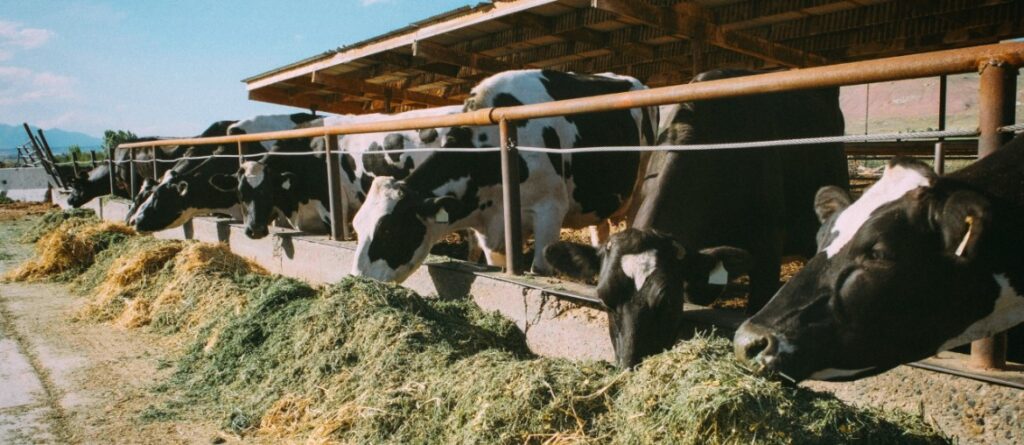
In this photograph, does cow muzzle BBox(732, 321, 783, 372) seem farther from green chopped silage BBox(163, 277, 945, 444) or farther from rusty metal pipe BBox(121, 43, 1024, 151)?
rusty metal pipe BBox(121, 43, 1024, 151)

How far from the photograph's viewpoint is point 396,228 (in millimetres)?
5043

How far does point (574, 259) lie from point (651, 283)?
484mm

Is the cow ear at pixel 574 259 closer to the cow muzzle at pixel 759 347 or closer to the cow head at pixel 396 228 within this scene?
the cow muzzle at pixel 759 347

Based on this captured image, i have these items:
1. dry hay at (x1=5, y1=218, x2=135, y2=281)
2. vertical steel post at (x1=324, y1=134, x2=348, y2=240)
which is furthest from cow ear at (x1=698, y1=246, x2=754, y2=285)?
dry hay at (x1=5, y1=218, x2=135, y2=281)

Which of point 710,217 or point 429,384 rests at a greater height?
point 710,217

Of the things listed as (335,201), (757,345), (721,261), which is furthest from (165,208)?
(757,345)

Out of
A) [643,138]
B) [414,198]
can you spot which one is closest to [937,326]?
[414,198]

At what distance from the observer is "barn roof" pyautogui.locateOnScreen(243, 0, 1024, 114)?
6.77 meters

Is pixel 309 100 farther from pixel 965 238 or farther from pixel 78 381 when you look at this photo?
pixel 965 238

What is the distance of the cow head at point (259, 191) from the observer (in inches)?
293

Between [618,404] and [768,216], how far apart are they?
81.5 inches

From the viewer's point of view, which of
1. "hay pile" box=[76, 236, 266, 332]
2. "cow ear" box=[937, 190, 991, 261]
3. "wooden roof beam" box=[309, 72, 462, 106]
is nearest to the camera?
"cow ear" box=[937, 190, 991, 261]

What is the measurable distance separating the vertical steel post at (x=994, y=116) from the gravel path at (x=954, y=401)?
0.11m

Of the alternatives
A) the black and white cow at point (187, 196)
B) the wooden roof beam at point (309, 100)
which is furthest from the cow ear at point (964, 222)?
the wooden roof beam at point (309, 100)
